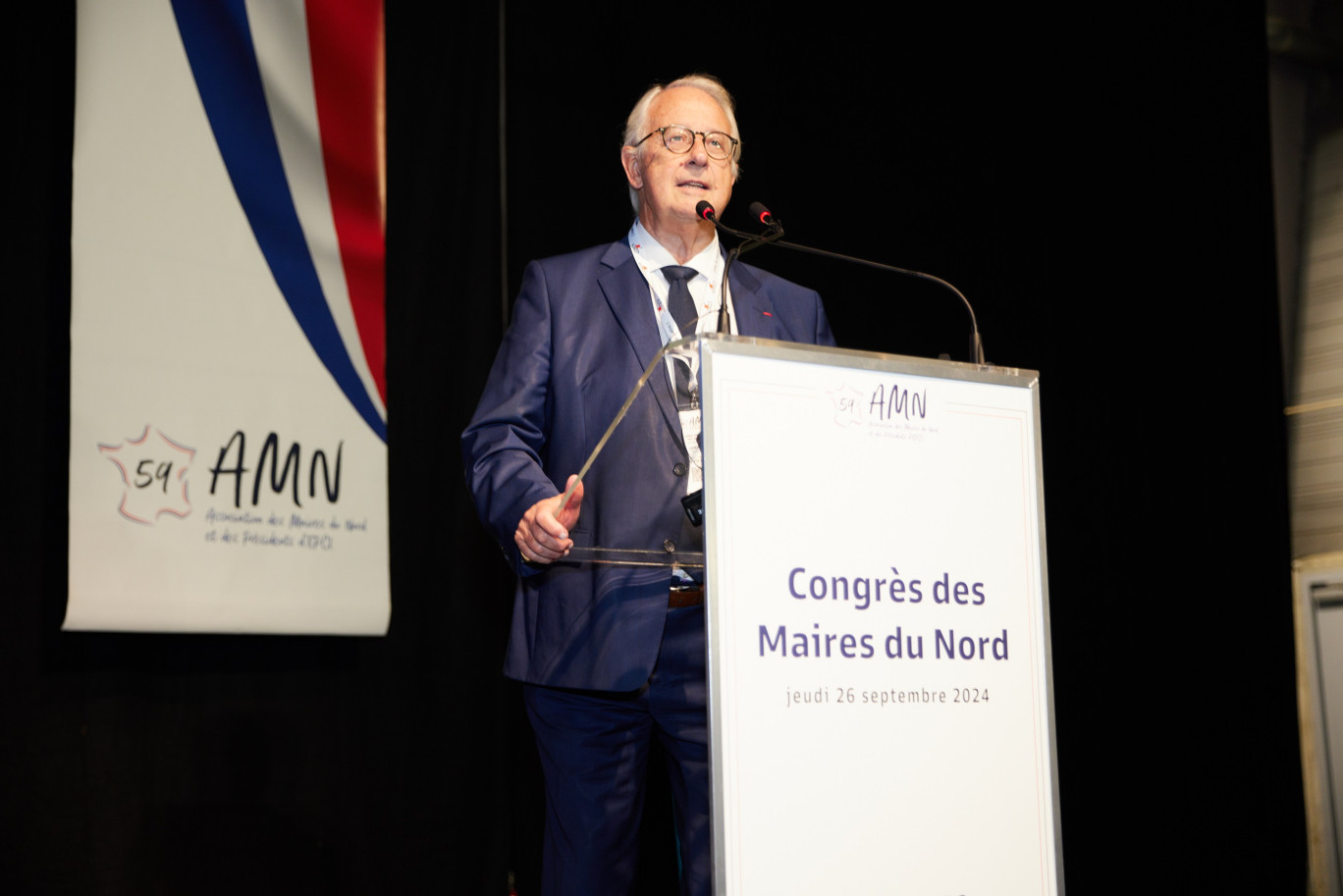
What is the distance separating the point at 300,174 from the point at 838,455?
1656 millimetres

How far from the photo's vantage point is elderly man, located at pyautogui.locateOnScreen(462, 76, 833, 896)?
186cm

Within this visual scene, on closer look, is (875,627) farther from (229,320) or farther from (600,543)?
(229,320)

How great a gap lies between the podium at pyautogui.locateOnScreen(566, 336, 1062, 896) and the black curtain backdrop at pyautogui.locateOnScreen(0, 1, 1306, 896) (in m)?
1.35

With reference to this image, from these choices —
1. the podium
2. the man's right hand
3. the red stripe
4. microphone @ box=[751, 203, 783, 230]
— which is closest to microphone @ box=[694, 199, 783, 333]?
microphone @ box=[751, 203, 783, 230]

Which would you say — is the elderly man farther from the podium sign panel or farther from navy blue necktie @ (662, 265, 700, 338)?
the podium sign panel

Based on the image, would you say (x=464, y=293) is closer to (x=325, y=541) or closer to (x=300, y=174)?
(x=300, y=174)

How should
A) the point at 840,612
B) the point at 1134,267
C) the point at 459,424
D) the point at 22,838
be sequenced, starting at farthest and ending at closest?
the point at 1134,267, the point at 459,424, the point at 22,838, the point at 840,612

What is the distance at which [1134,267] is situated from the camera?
12.1ft

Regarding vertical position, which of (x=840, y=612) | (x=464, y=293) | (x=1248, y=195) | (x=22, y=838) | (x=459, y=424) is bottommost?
(x=22, y=838)

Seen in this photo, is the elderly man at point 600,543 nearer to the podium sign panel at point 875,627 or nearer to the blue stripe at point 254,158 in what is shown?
the podium sign panel at point 875,627

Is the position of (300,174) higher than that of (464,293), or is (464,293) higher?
(300,174)

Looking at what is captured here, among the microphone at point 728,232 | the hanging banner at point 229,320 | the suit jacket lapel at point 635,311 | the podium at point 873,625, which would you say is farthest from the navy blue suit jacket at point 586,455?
the hanging banner at point 229,320

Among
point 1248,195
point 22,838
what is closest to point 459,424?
point 22,838

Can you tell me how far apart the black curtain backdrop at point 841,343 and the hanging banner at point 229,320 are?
74 mm
